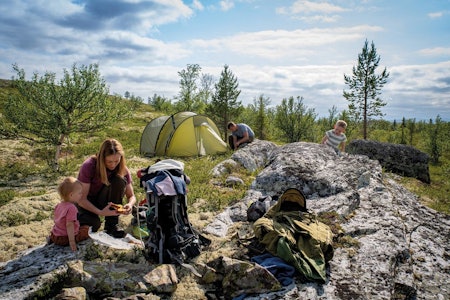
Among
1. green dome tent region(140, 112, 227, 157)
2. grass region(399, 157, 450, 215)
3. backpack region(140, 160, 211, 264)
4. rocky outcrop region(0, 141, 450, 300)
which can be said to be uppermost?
green dome tent region(140, 112, 227, 157)

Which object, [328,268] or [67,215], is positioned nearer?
[328,268]

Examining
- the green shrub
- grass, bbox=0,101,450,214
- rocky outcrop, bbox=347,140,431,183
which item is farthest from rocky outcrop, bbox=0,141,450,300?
rocky outcrop, bbox=347,140,431,183

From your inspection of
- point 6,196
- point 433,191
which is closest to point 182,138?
point 6,196

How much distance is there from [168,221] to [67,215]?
65.6 inches

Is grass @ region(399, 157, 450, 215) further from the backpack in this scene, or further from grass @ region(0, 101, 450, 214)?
the backpack

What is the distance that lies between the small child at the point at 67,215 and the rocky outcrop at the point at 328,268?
19 cm

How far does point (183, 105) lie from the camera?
109ft

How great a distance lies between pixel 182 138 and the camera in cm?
1706

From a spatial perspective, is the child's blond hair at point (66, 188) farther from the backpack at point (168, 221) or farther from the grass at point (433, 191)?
the grass at point (433, 191)

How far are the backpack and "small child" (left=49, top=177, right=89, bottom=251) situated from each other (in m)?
1.15

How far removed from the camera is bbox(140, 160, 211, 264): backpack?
4723 mm

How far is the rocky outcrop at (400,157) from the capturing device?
18359mm

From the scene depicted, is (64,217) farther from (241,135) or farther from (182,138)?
(182,138)

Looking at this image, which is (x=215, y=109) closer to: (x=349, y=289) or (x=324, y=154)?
(x=324, y=154)
